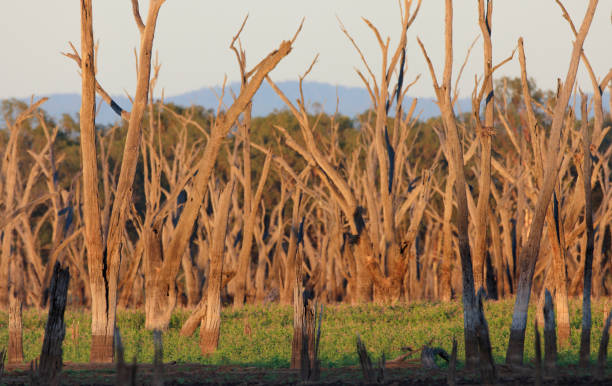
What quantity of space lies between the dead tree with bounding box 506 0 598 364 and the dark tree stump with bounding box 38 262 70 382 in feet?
17.9

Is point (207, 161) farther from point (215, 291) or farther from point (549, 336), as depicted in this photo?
point (549, 336)

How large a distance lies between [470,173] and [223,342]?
79.8ft

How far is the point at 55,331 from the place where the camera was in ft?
29.6

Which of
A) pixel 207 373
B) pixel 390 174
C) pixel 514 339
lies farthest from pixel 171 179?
pixel 514 339

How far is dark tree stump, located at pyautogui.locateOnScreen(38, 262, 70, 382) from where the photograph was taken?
8844mm

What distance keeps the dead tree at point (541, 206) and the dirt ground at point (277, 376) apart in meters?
0.39

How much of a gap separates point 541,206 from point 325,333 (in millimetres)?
6017

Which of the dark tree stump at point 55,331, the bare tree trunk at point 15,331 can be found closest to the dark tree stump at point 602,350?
the dark tree stump at point 55,331

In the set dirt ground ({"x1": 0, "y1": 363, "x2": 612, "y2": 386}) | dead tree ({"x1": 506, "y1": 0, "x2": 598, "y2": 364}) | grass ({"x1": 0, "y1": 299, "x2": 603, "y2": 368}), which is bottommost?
dirt ground ({"x1": 0, "y1": 363, "x2": 612, "y2": 386})

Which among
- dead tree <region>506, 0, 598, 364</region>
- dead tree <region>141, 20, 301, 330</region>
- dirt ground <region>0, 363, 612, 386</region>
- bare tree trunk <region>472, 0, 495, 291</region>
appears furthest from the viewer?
dead tree <region>141, 20, 301, 330</region>

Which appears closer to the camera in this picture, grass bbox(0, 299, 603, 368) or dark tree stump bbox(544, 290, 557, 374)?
dark tree stump bbox(544, 290, 557, 374)

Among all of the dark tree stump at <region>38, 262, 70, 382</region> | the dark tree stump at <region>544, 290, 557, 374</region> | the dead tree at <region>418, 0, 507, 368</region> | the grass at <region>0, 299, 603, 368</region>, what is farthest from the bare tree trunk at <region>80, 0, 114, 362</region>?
the dark tree stump at <region>544, 290, 557, 374</region>

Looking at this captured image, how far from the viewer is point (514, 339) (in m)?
10.7

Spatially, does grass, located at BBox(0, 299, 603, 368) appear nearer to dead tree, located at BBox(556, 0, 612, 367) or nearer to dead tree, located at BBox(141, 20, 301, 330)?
dead tree, located at BBox(556, 0, 612, 367)
